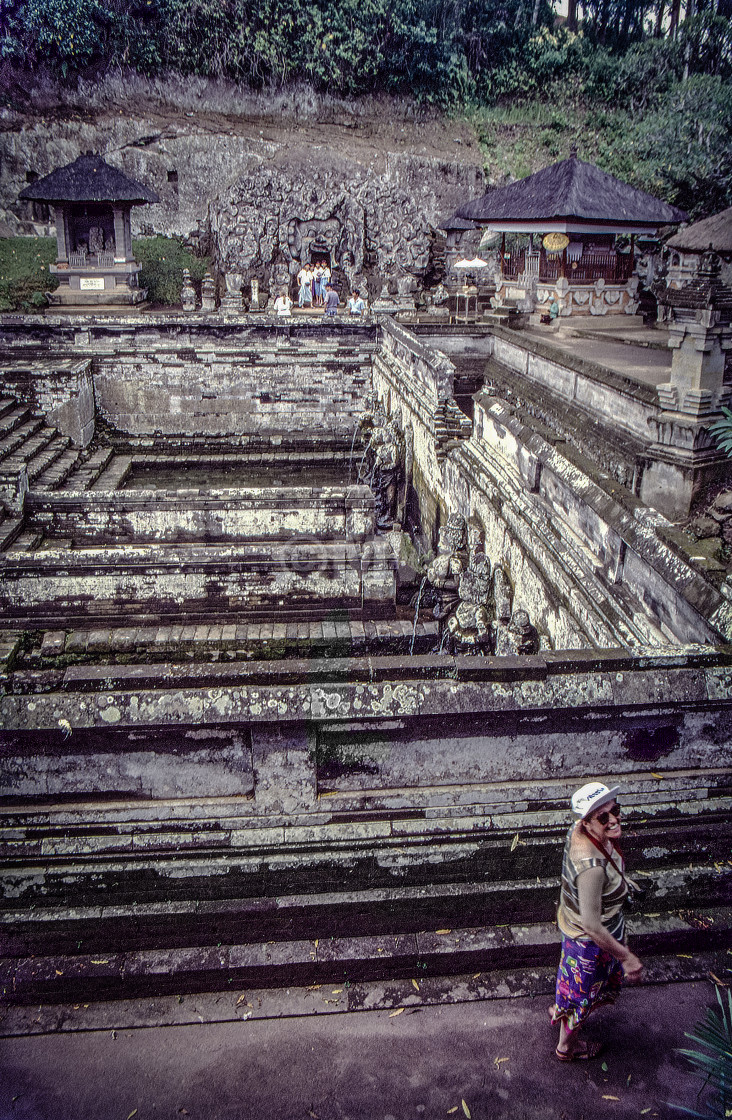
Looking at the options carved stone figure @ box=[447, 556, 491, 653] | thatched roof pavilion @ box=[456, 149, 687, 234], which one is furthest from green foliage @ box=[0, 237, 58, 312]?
carved stone figure @ box=[447, 556, 491, 653]

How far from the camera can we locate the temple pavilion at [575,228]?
1698cm

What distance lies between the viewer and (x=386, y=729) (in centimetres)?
347

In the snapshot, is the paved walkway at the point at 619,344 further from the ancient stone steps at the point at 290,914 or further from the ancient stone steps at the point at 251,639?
the ancient stone steps at the point at 290,914

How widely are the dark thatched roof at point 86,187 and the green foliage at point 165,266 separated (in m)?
4.00

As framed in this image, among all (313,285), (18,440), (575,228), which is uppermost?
(575,228)

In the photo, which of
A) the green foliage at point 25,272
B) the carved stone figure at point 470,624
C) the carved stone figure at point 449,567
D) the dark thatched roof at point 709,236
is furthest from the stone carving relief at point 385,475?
the green foliage at point 25,272

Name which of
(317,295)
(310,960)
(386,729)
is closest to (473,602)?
(386,729)

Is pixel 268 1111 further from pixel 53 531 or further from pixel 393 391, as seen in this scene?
pixel 393 391

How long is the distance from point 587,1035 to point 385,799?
4.15 ft

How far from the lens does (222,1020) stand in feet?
10.6

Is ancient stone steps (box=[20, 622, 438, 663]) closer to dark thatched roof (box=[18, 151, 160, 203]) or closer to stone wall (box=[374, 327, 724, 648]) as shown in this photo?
stone wall (box=[374, 327, 724, 648])

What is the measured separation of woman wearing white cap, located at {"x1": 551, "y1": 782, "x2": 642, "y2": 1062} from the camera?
9.45ft

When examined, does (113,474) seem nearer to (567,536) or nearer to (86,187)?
(86,187)

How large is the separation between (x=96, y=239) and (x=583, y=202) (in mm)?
15134
